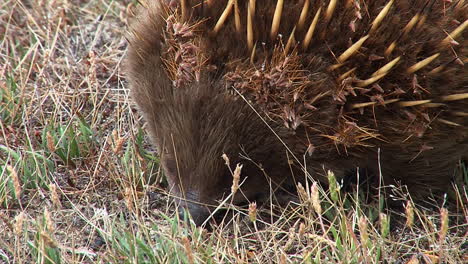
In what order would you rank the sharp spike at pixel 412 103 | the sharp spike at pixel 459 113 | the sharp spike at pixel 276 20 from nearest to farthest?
the sharp spike at pixel 276 20
the sharp spike at pixel 412 103
the sharp spike at pixel 459 113

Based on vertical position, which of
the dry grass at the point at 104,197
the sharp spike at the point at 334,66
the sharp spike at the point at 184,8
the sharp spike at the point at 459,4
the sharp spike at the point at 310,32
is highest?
the sharp spike at the point at 184,8

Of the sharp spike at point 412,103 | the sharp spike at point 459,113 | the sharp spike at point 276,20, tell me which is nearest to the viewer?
the sharp spike at point 276,20

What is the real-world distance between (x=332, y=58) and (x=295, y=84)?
0.48ft

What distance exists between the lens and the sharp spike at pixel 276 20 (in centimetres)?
226

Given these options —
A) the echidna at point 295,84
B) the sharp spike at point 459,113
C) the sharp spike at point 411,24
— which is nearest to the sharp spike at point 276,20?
the echidna at point 295,84

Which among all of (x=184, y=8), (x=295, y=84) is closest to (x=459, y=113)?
(x=295, y=84)

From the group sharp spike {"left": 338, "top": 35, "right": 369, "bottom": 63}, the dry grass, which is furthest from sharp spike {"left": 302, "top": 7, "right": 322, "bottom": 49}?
the dry grass

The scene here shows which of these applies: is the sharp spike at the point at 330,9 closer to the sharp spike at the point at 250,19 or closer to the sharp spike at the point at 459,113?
the sharp spike at the point at 250,19

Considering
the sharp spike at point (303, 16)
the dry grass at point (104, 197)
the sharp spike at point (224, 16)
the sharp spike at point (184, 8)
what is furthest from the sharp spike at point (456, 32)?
the sharp spike at point (184, 8)

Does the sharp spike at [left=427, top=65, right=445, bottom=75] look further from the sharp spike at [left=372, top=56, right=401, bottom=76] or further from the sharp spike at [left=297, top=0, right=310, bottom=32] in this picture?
the sharp spike at [left=297, top=0, right=310, bottom=32]

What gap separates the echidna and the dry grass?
0.62 ft

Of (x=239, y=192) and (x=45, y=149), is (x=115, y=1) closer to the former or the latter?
(x=45, y=149)

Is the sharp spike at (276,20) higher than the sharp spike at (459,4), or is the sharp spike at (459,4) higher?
the sharp spike at (276,20)

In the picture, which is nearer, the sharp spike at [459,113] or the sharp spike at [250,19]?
the sharp spike at [250,19]
